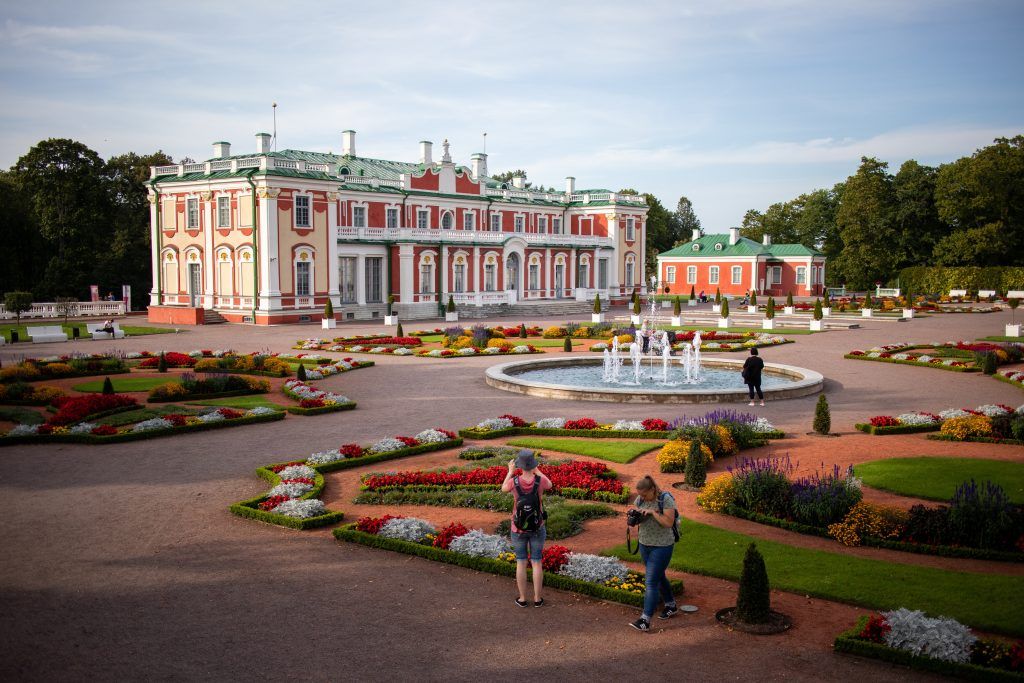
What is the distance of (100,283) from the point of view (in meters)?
55.2

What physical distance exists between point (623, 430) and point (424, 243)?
38.4m

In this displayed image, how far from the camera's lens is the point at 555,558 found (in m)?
9.05

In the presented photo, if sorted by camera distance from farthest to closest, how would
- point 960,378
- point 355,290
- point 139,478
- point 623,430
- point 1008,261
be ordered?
point 1008,261
point 355,290
point 960,378
point 623,430
point 139,478

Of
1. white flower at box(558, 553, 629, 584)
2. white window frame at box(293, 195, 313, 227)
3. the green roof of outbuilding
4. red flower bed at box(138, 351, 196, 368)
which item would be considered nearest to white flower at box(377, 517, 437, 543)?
white flower at box(558, 553, 629, 584)

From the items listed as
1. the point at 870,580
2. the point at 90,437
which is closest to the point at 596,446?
the point at 870,580

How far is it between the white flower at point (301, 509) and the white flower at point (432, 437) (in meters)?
4.37

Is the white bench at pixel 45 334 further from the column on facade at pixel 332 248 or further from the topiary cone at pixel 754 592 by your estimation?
the topiary cone at pixel 754 592

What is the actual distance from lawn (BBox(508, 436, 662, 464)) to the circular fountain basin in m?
4.64

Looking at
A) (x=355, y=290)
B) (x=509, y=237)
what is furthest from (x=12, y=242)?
(x=509, y=237)

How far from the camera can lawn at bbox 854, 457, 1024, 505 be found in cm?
1175

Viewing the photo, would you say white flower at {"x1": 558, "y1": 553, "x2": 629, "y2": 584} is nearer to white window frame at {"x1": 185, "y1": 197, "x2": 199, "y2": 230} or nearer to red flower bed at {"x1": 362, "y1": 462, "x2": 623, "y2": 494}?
red flower bed at {"x1": 362, "y1": 462, "x2": 623, "y2": 494}

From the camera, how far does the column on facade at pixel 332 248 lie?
155 ft

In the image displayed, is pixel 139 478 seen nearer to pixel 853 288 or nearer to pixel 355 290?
pixel 355 290

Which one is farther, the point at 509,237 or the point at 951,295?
the point at 951,295
